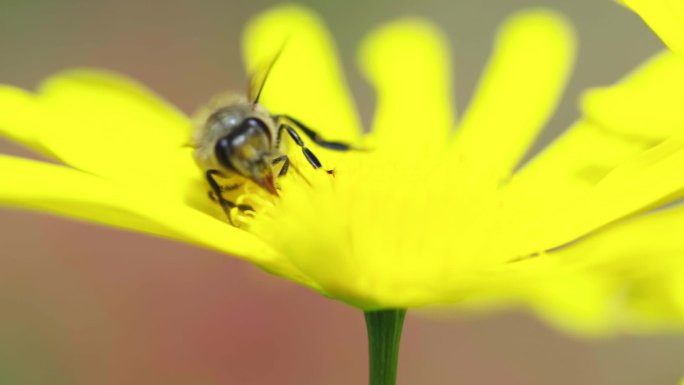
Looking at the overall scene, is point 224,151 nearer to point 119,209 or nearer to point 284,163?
point 284,163

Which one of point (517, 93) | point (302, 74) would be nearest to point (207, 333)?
point (302, 74)

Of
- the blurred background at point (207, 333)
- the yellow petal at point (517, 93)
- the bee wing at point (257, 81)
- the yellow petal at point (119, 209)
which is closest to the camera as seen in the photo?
the yellow petal at point (119, 209)

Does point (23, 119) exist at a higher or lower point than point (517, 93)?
lower

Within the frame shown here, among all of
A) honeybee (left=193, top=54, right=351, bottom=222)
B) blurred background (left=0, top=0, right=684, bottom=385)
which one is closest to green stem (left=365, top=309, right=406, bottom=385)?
honeybee (left=193, top=54, right=351, bottom=222)

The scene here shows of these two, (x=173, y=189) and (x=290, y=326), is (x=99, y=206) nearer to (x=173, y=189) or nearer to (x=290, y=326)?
(x=173, y=189)

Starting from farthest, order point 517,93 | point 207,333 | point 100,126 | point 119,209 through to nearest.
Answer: point 207,333
point 517,93
point 100,126
point 119,209

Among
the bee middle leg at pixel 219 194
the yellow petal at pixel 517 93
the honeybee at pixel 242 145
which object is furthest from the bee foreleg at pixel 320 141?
the yellow petal at pixel 517 93

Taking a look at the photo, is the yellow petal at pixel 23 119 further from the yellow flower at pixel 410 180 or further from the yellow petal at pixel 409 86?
the yellow petal at pixel 409 86
